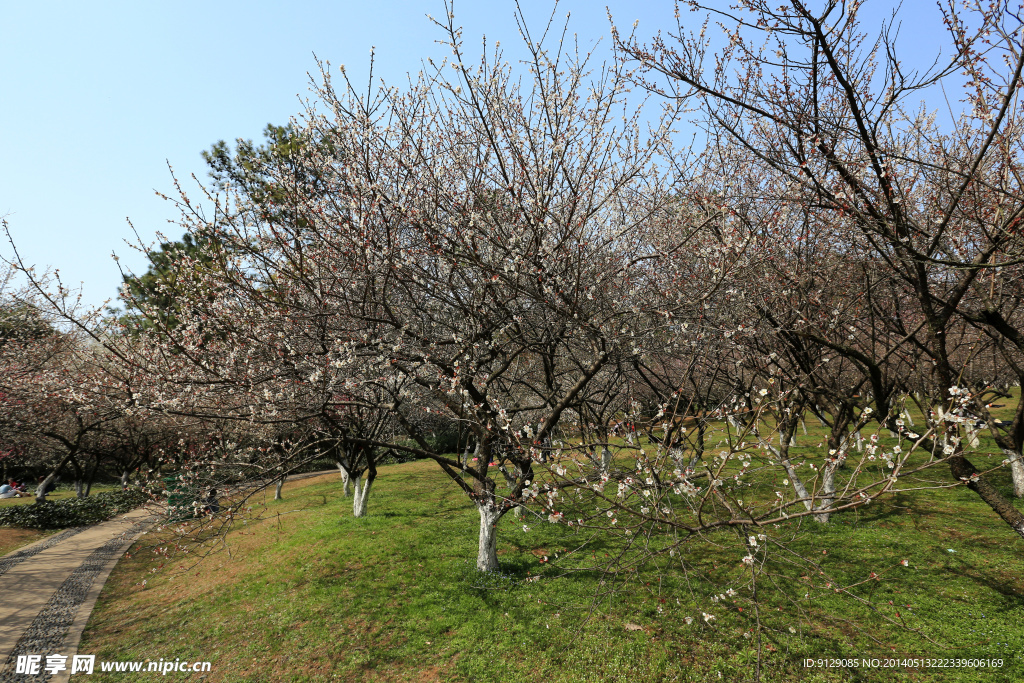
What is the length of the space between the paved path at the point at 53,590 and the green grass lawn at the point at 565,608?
0.53 m

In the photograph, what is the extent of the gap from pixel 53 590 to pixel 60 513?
923cm

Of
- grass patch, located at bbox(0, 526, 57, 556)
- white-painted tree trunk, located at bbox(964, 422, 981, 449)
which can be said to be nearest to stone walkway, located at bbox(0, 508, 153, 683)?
grass patch, located at bbox(0, 526, 57, 556)

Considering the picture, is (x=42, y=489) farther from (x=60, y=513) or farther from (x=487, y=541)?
(x=487, y=541)

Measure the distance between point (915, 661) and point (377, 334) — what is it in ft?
31.9

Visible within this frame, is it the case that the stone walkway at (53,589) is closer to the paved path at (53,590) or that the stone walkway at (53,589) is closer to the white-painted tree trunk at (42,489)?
the paved path at (53,590)

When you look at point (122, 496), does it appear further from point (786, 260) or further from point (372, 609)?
point (786, 260)

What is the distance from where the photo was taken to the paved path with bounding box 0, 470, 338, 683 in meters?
9.54

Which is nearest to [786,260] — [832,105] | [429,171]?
[832,105]

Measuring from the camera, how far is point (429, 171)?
830 centimetres

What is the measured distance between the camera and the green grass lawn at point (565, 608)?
24.5ft

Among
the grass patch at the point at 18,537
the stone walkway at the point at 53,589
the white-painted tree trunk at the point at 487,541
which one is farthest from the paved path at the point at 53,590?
the white-painted tree trunk at the point at 487,541

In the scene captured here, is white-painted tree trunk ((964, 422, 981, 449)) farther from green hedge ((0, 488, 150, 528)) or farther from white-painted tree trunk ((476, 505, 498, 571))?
green hedge ((0, 488, 150, 528))

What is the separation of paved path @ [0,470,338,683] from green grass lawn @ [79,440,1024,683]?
0.53m

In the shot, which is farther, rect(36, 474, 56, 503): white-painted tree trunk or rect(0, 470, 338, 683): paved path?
rect(36, 474, 56, 503): white-painted tree trunk
